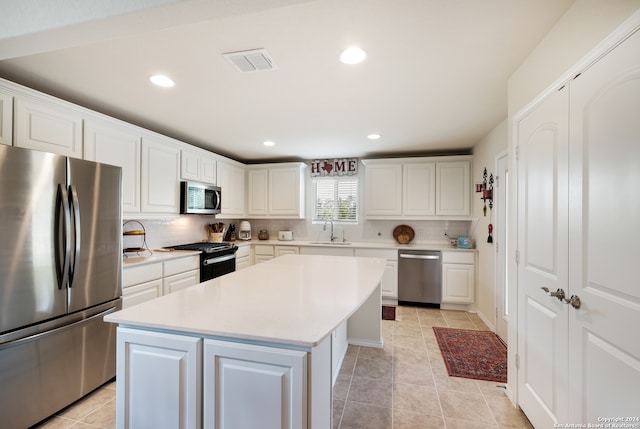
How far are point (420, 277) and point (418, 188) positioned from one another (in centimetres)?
136

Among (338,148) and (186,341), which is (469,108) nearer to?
(338,148)

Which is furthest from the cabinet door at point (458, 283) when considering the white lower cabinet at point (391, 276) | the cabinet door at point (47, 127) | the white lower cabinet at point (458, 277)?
the cabinet door at point (47, 127)

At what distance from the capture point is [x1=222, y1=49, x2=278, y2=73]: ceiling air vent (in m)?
1.75

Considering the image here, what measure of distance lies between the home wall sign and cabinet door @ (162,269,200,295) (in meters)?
2.65

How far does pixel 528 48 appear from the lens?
1.69m

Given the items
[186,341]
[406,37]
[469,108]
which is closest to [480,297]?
[469,108]

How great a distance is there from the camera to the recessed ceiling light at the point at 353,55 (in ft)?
5.61

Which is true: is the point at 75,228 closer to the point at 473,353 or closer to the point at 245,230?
the point at 245,230

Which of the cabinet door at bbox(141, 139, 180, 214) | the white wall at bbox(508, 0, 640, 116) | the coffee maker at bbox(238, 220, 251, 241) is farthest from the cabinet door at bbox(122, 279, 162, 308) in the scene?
the white wall at bbox(508, 0, 640, 116)

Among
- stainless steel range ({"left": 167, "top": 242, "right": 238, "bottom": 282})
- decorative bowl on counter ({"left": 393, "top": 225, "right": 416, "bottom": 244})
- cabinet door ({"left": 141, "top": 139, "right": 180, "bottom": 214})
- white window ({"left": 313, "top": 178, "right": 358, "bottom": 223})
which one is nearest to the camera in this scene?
cabinet door ({"left": 141, "top": 139, "right": 180, "bottom": 214})

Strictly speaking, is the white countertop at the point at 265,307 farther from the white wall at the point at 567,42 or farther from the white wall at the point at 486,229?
the white wall at the point at 486,229

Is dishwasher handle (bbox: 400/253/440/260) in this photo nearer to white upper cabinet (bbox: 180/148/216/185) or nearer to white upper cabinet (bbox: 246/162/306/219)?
white upper cabinet (bbox: 246/162/306/219)

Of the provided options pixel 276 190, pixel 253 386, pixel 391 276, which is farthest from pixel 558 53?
pixel 276 190

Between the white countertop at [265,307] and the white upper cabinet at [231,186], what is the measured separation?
8.18 ft
